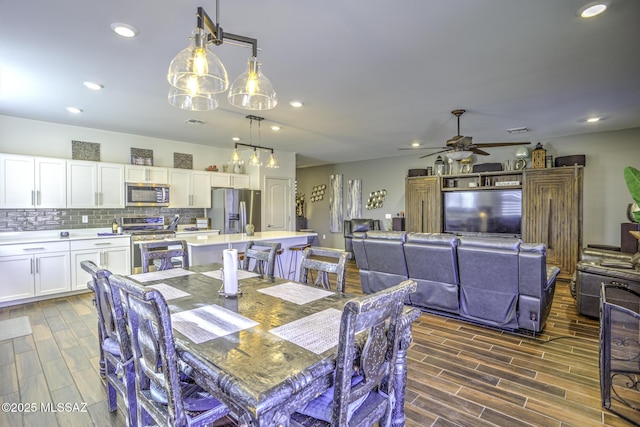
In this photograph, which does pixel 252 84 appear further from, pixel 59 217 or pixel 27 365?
pixel 59 217

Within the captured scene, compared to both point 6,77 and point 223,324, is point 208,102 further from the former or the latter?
point 6,77

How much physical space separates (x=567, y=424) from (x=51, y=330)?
4647mm

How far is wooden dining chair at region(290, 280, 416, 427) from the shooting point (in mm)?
1043

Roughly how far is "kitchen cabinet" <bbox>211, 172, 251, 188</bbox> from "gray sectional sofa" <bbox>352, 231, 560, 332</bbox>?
3763mm

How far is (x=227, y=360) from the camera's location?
43.8 inches

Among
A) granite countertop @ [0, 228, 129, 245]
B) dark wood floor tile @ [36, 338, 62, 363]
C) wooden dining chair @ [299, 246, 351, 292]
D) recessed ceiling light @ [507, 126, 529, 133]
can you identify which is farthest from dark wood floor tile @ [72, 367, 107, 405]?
recessed ceiling light @ [507, 126, 529, 133]

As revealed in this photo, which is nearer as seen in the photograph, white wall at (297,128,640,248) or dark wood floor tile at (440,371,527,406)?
dark wood floor tile at (440,371,527,406)

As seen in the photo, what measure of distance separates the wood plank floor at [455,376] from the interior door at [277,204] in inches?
161

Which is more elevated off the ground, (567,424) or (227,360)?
(227,360)

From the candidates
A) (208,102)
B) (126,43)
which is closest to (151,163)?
(126,43)

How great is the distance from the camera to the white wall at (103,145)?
4598 mm

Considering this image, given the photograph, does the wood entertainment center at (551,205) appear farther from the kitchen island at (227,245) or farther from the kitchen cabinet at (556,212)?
the kitchen island at (227,245)

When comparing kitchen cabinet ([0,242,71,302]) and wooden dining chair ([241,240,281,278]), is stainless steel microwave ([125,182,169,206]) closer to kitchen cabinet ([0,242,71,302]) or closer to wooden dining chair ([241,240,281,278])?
kitchen cabinet ([0,242,71,302])

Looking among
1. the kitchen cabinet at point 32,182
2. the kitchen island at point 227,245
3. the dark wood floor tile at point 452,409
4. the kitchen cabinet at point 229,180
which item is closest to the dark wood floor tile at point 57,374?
the kitchen island at point 227,245
